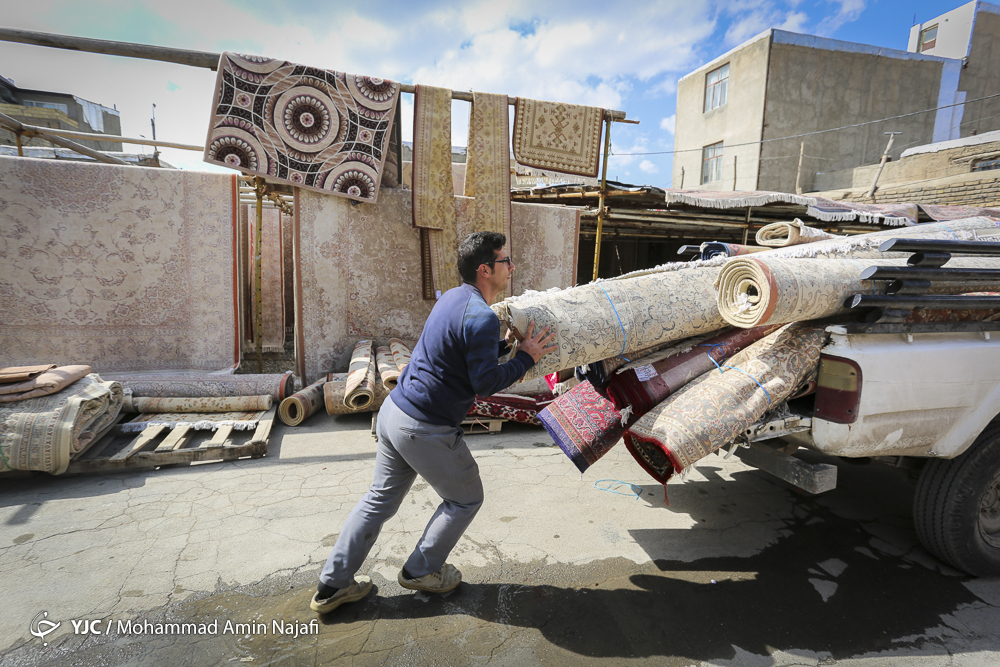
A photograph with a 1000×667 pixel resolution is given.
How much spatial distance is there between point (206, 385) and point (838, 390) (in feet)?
16.5

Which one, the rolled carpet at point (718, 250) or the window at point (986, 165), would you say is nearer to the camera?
the rolled carpet at point (718, 250)

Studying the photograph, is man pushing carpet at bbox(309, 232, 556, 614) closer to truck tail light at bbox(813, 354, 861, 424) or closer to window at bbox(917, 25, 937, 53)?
truck tail light at bbox(813, 354, 861, 424)

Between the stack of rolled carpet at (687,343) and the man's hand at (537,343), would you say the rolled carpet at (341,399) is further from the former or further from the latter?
the man's hand at (537,343)

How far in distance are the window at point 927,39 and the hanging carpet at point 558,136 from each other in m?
24.5

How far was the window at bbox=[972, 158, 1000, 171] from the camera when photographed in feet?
34.3

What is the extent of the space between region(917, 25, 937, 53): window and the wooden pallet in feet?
95.6

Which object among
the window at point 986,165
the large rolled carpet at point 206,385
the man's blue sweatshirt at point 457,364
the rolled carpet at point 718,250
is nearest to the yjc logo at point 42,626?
the man's blue sweatshirt at point 457,364

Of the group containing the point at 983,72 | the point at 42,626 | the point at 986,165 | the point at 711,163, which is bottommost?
the point at 42,626

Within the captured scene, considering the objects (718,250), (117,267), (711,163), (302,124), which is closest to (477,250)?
(718,250)

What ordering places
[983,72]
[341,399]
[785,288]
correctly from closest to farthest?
1. [785,288]
2. [341,399]
3. [983,72]

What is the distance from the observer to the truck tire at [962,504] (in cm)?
234

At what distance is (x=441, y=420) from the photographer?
2008 millimetres

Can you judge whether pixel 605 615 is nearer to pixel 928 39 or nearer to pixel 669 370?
pixel 669 370

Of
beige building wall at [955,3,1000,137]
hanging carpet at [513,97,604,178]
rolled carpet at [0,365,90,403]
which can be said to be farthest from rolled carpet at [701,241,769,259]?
beige building wall at [955,3,1000,137]
